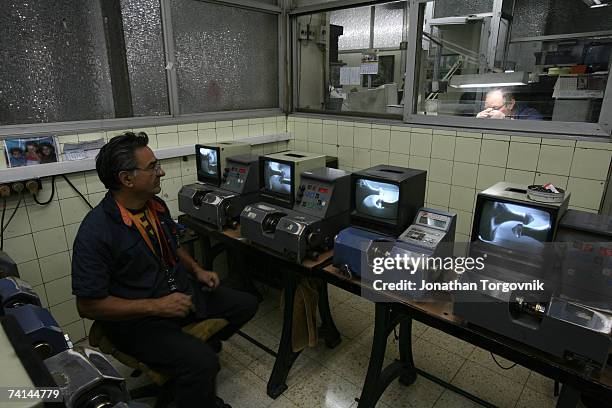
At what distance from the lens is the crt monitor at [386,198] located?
1.77 meters

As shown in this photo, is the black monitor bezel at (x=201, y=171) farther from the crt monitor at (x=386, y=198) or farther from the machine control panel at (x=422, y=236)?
the machine control panel at (x=422, y=236)

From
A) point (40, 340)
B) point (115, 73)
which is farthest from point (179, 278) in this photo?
point (115, 73)

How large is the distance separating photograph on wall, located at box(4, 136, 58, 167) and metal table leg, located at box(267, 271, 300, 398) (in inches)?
64.4

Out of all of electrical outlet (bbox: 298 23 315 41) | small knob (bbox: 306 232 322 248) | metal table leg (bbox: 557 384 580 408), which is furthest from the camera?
electrical outlet (bbox: 298 23 315 41)

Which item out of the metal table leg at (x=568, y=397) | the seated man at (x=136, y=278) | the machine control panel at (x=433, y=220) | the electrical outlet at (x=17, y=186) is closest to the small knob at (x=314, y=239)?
the machine control panel at (x=433, y=220)

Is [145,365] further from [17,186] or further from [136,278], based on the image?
[17,186]

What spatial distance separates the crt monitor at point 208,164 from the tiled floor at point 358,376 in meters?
1.13

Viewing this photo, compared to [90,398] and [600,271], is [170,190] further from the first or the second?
[600,271]

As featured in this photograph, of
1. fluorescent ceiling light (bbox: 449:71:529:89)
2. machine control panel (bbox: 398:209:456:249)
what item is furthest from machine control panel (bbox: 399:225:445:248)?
fluorescent ceiling light (bbox: 449:71:529:89)

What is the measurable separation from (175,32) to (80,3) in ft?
2.11

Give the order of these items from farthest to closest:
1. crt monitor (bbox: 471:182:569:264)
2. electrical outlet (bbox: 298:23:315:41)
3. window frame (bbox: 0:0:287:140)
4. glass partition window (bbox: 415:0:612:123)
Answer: electrical outlet (bbox: 298:23:315:41) → glass partition window (bbox: 415:0:612:123) → window frame (bbox: 0:0:287:140) → crt monitor (bbox: 471:182:569:264)

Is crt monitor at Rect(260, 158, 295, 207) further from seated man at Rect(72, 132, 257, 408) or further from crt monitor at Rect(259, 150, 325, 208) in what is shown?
seated man at Rect(72, 132, 257, 408)

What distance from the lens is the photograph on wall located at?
6.90 ft

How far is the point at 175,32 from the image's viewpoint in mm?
2795
